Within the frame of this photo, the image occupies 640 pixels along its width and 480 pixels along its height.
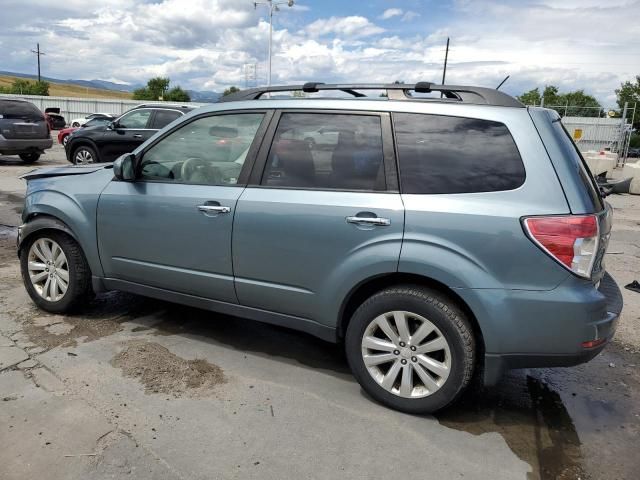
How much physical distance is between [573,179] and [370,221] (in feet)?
3.58

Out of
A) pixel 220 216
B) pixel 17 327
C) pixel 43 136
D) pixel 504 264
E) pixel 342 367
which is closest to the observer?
pixel 504 264

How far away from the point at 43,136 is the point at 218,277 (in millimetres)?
13655

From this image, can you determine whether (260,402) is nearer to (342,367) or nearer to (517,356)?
(342,367)

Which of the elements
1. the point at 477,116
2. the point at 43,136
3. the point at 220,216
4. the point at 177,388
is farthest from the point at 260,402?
the point at 43,136

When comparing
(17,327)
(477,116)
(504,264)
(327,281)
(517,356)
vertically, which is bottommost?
(17,327)

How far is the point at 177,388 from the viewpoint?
335 centimetres

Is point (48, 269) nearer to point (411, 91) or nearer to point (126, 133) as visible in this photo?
point (411, 91)

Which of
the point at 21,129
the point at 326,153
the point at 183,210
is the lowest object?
the point at 21,129

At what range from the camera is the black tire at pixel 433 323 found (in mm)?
2938

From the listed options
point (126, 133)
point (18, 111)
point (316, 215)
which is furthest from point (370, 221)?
point (18, 111)

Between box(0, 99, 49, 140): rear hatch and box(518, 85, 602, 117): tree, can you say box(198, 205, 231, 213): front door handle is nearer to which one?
box(0, 99, 49, 140): rear hatch

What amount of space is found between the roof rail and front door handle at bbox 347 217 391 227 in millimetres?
785

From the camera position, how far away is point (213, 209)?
140 inches

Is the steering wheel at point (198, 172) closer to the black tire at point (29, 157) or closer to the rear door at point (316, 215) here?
the rear door at point (316, 215)
